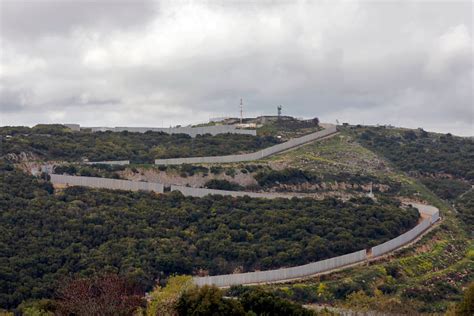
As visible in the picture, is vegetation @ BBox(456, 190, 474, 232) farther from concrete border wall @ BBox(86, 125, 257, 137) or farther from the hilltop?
concrete border wall @ BBox(86, 125, 257, 137)

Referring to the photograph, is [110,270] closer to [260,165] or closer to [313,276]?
[313,276]

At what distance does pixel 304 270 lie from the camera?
79188mm

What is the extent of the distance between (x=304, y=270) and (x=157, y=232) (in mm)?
14729

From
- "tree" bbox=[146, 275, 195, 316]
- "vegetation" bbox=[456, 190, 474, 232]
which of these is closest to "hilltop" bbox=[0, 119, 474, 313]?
"vegetation" bbox=[456, 190, 474, 232]

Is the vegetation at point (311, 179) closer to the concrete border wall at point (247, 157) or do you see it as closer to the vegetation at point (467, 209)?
the concrete border wall at point (247, 157)

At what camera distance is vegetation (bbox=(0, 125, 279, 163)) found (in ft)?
351

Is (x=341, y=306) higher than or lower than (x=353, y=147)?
lower

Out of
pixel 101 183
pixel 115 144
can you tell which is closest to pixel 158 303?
pixel 101 183

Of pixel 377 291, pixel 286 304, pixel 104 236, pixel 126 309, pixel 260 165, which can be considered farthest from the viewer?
pixel 260 165

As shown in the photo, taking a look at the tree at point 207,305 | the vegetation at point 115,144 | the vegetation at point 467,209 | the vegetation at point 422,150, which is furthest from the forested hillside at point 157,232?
the vegetation at point 422,150

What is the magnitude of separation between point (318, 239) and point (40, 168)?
33.6 metres

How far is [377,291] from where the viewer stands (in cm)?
7519

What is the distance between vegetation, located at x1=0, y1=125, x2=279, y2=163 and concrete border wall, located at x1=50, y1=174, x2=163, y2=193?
10183 millimetres

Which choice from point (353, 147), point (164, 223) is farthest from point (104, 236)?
point (353, 147)
